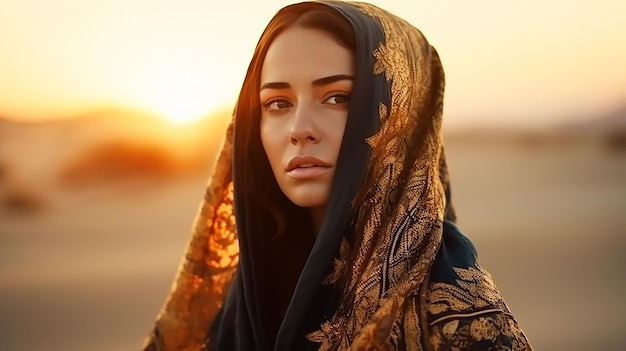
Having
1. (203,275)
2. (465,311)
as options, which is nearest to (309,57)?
(465,311)

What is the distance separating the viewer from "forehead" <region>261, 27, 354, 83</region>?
1563 mm

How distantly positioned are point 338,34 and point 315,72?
0.10 m

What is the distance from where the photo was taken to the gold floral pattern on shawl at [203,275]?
194 cm

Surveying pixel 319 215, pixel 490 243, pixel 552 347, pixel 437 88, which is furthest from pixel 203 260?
pixel 490 243

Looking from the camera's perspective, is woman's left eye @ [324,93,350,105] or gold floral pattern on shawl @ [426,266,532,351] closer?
gold floral pattern on shawl @ [426,266,532,351]

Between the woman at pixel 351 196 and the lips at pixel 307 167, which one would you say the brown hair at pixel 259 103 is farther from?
the lips at pixel 307 167

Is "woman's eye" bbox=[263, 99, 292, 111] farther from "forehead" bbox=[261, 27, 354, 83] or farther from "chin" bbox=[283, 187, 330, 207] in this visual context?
"chin" bbox=[283, 187, 330, 207]

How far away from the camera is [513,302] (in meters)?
4.72

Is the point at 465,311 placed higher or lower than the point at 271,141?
lower

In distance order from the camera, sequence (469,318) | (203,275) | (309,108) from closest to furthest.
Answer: (469,318)
(309,108)
(203,275)

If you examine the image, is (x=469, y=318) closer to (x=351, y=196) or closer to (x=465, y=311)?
(x=465, y=311)

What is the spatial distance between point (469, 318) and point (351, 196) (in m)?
0.33

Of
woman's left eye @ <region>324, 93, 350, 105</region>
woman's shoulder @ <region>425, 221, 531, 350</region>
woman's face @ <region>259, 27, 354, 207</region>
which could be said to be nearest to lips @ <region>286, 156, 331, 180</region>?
woman's face @ <region>259, 27, 354, 207</region>

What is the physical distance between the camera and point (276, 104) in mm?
1639
